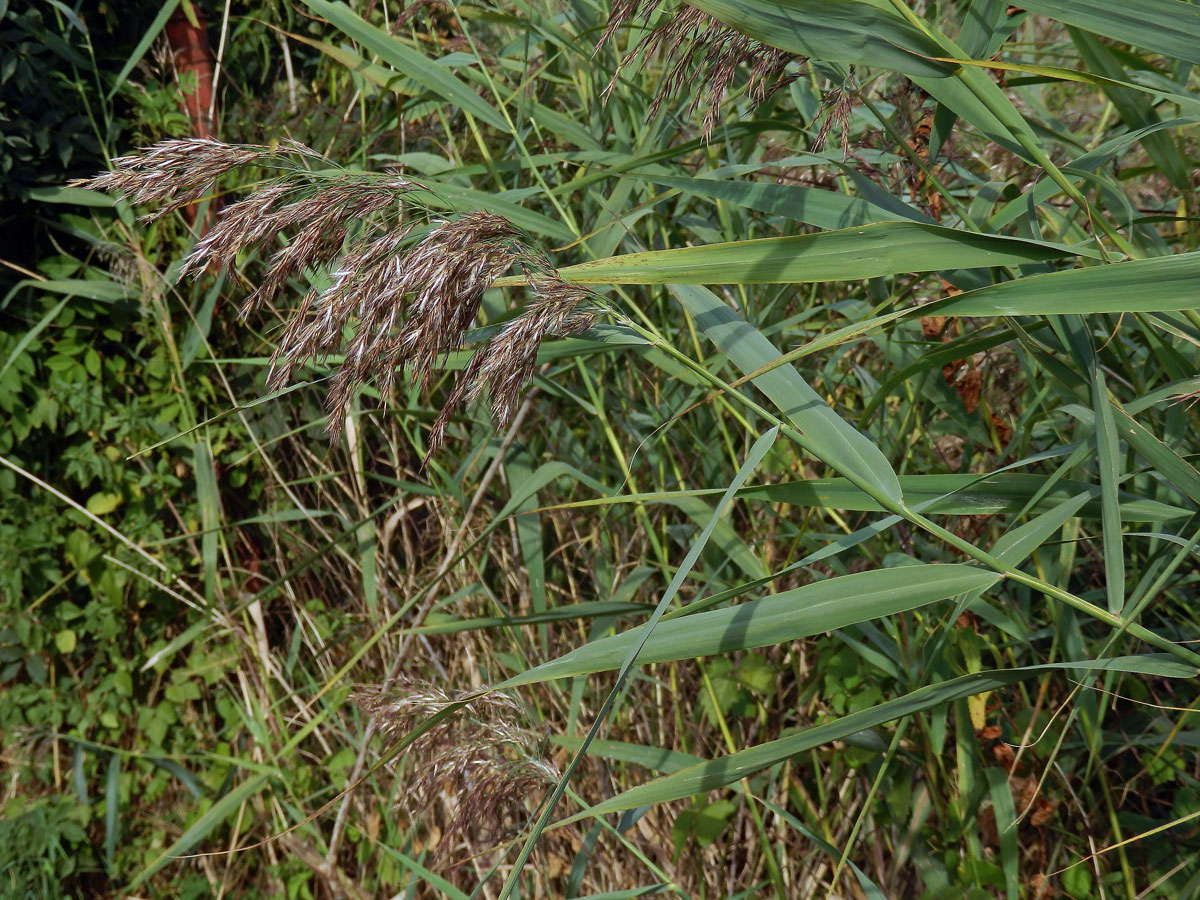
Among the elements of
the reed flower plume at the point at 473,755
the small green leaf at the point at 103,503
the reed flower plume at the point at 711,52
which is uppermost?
the reed flower plume at the point at 711,52

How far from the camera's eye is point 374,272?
2.61 ft

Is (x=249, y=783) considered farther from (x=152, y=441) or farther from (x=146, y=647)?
(x=152, y=441)

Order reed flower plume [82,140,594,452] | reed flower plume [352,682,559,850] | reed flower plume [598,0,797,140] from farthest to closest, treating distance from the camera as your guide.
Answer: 1. reed flower plume [352,682,559,850]
2. reed flower plume [598,0,797,140]
3. reed flower plume [82,140,594,452]

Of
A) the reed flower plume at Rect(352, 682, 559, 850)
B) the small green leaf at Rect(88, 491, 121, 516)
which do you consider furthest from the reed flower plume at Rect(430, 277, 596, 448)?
the small green leaf at Rect(88, 491, 121, 516)

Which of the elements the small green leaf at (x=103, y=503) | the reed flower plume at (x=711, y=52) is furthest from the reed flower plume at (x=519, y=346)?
the small green leaf at (x=103, y=503)

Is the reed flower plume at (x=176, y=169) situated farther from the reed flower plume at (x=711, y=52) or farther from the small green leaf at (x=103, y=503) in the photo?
the small green leaf at (x=103, y=503)

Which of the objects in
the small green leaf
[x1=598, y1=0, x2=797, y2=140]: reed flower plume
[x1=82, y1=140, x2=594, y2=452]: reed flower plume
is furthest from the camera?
the small green leaf

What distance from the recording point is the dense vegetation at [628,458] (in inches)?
32.3

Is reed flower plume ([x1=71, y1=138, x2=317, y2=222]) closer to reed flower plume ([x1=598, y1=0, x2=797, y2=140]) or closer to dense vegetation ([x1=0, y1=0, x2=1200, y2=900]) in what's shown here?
dense vegetation ([x1=0, y1=0, x2=1200, y2=900])

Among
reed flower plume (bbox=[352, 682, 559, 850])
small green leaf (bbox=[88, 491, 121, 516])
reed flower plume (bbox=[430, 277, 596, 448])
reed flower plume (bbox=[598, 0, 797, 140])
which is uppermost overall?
reed flower plume (bbox=[598, 0, 797, 140])

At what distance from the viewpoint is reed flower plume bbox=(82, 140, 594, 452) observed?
0.77 m

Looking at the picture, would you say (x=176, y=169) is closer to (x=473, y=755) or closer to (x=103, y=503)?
(x=473, y=755)

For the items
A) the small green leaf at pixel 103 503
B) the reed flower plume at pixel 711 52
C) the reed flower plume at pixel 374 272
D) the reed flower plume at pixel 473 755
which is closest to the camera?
the reed flower plume at pixel 374 272

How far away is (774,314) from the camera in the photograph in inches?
60.1
